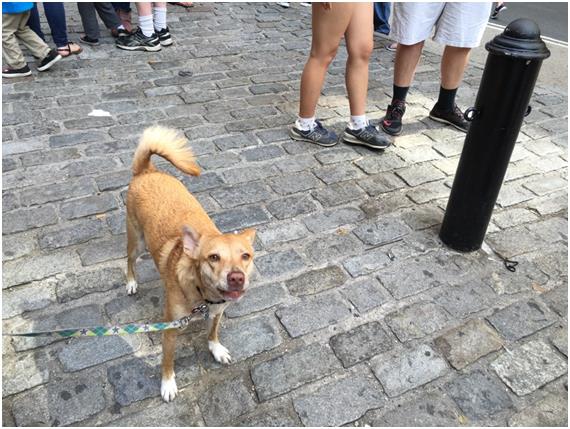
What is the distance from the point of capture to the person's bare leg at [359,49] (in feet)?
13.0

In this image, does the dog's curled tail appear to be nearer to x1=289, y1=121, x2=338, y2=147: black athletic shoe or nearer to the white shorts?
x1=289, y1=121, x2=338, y2=147: black athletic shoe

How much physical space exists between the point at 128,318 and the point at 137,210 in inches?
25.1

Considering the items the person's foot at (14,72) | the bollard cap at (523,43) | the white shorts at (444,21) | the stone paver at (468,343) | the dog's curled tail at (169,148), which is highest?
the bollard cap at (523,43)

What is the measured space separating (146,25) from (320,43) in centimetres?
346

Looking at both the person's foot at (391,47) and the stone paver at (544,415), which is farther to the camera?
the person's foot at (391,47)

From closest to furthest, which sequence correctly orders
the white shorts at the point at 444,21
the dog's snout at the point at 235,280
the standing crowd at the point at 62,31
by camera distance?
the dog's snout at the point at 235,280 → the white shorts at the point at 444,21 → the standing crowd at the point at 62,31

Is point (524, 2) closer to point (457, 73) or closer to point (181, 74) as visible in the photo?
point (457, 73)

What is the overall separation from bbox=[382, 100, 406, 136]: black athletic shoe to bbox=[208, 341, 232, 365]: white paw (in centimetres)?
304

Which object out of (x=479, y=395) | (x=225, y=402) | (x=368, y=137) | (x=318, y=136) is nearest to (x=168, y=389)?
(x=225, y=402)

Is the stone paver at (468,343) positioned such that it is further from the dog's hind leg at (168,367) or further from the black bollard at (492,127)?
the dog's hind leg at (168,367)

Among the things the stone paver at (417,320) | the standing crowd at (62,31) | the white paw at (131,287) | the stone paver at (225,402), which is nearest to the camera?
the stone paver at (225,402)

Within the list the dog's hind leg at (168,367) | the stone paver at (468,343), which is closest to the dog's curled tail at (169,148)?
the dog's hind leg at (168,367)

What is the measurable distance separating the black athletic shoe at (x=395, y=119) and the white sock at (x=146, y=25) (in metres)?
3.69

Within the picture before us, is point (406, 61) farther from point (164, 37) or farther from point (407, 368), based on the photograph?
point (164, 37)
